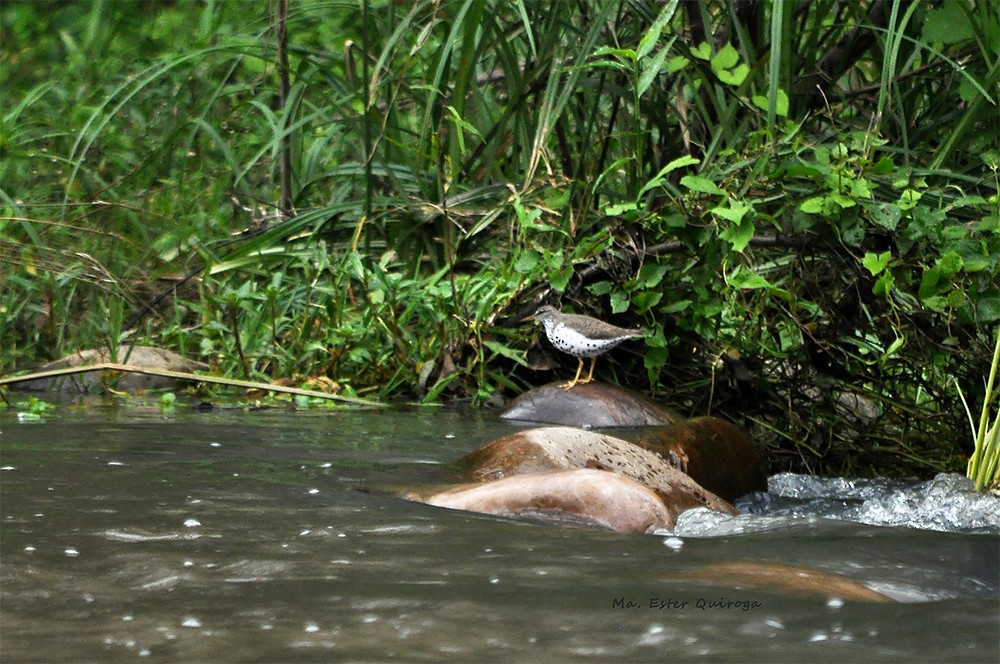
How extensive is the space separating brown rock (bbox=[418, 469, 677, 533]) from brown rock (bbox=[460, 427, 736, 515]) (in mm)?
395

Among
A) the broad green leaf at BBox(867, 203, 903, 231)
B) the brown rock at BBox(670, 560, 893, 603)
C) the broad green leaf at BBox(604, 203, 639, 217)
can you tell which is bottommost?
the brown rock at BBox(670, 560, 893, 603)

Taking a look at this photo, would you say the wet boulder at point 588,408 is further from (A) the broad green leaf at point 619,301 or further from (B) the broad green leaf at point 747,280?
(B) the broad green leaf at point 747,280

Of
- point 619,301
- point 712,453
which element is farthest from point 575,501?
point 619,301

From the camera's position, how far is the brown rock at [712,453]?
176 inches

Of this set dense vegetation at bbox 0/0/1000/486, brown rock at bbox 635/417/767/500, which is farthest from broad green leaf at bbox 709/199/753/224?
brown rock at bbox 635/417/767/500

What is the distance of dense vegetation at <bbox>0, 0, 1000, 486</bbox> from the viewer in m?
4.57

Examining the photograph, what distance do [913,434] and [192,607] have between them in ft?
11.8

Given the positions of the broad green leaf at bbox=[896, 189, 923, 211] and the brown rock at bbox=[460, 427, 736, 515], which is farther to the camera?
the broad green leaf at bbox=[896, 189, 923, 211]

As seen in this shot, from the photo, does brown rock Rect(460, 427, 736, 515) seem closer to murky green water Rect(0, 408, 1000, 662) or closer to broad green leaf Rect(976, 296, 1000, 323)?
murky green water Rect(0, 408, 1000, 662)

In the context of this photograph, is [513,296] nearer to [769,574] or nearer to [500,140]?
[500,140]

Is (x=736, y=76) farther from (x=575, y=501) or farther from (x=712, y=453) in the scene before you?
(x=575, y=501)

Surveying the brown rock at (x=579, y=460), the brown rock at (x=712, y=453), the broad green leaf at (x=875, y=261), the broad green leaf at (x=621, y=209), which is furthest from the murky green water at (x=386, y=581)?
the broad green leaf at (x=621, y=209)

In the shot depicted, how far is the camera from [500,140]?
19.7ft

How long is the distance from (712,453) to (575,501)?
1385mm
